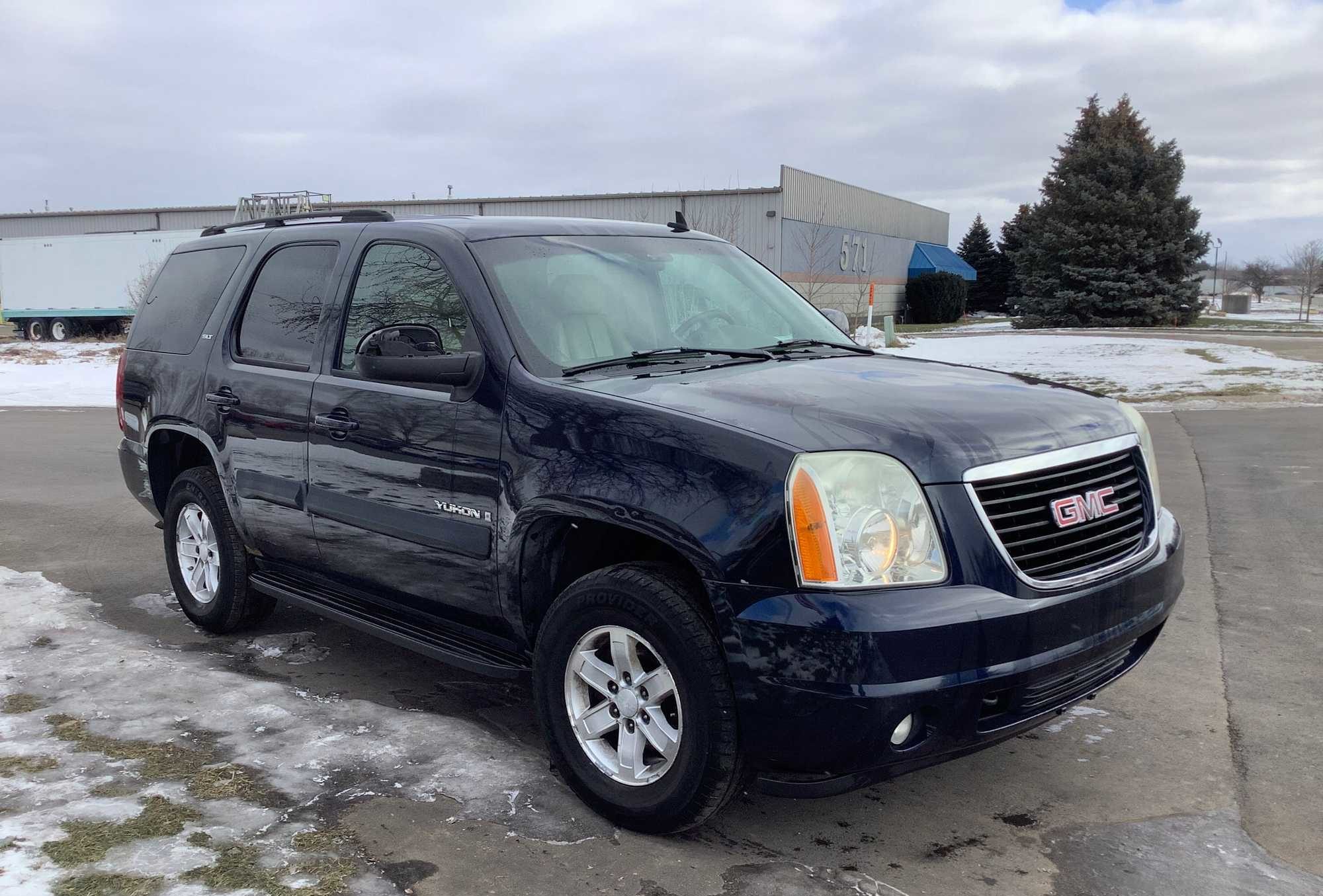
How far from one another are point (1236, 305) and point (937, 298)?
22905mm

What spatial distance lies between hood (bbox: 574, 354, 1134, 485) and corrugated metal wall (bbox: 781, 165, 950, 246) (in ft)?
116

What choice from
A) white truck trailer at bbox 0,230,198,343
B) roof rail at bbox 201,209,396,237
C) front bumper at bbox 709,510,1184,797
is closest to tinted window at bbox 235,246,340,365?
roof rail at bbox 201,209,396,237

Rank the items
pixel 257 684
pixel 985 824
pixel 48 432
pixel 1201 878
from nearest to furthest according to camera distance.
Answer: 1. pixel 1201 878
2. pixel 985 824
3. pixel 257 684
4. pixel 48 432

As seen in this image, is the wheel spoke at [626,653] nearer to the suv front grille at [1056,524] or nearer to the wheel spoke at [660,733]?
the wheel spoke at [660,733]

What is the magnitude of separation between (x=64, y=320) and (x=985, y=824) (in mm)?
43821

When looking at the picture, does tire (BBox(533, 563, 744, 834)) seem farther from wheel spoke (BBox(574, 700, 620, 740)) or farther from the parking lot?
the parking lot

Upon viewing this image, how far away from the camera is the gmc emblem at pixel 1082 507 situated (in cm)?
319

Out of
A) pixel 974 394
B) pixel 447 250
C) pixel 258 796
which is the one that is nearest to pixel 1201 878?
pixel 974 394

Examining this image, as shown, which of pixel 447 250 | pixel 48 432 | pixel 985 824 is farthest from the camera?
pixel 48 432

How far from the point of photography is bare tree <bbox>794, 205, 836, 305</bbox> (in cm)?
3959

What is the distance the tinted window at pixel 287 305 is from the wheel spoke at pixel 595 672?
193cm

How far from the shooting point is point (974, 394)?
354 cm

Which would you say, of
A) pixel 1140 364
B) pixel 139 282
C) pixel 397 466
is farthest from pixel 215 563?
pixel 139 282

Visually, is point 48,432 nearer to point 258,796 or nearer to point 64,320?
point 258,796
